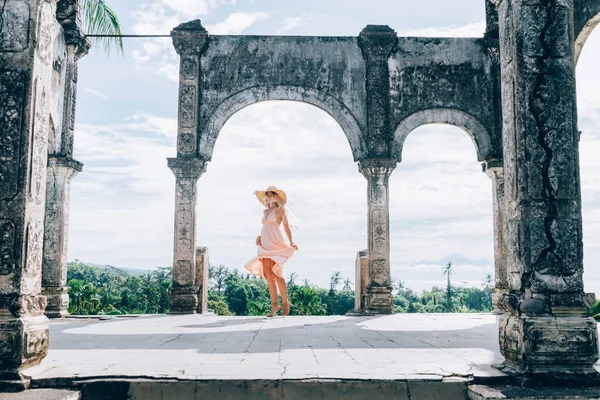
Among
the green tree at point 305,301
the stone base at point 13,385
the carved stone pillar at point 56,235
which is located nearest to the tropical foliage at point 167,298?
the green tree at point 305,301

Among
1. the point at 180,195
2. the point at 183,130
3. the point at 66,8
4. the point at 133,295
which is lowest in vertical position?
the point at 133,295

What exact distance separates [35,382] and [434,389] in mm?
2396

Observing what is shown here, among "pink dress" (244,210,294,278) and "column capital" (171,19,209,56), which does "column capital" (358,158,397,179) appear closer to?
"pink dress" (244,210,294,278)

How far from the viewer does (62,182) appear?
10633 mm

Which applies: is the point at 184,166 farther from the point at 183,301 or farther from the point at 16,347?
the point at 16,347

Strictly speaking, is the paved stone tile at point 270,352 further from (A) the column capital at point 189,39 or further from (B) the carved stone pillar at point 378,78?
(A) the column capital at point 189,39

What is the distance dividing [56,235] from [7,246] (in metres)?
6.80

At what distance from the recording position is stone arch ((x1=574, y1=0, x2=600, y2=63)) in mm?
9427

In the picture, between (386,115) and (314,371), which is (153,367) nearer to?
(314,371)

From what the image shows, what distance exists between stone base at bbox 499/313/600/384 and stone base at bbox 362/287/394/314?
7159mm

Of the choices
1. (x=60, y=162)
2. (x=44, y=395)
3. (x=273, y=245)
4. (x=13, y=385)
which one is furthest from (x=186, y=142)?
(x=44, y=395)

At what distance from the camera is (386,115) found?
11.8 metres

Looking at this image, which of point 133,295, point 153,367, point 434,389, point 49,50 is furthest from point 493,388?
point 133,295

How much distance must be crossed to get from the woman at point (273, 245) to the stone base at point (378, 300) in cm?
226
